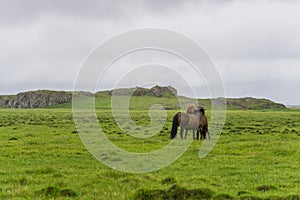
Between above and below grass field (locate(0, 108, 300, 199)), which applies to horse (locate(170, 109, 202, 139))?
above

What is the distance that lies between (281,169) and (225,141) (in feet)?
35.8

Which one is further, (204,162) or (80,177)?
(204,162)

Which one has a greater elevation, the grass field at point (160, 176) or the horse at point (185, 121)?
the horse at point (185, 121)

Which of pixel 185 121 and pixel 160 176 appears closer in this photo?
pixel 160 176

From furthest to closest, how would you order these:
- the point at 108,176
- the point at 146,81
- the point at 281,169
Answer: the point at 146,81
the point at 281,169
the point at 108,176

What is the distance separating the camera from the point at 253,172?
50.8 ft

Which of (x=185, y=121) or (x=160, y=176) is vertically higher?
(x=185, y=121)

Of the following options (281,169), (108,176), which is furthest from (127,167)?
(281,169)

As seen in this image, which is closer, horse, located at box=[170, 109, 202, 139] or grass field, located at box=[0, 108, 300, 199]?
grass field, located at box=[0, 108, 300, 199]

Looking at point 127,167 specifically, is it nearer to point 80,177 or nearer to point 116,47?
point 80,177

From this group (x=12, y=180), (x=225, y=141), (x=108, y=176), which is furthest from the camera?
(x=225, y=141)

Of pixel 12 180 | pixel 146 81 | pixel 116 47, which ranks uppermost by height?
pixel 116 47

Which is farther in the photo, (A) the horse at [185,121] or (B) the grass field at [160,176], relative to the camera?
(A) the horse at [185,121]

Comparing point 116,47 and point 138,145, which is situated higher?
point 116,47
